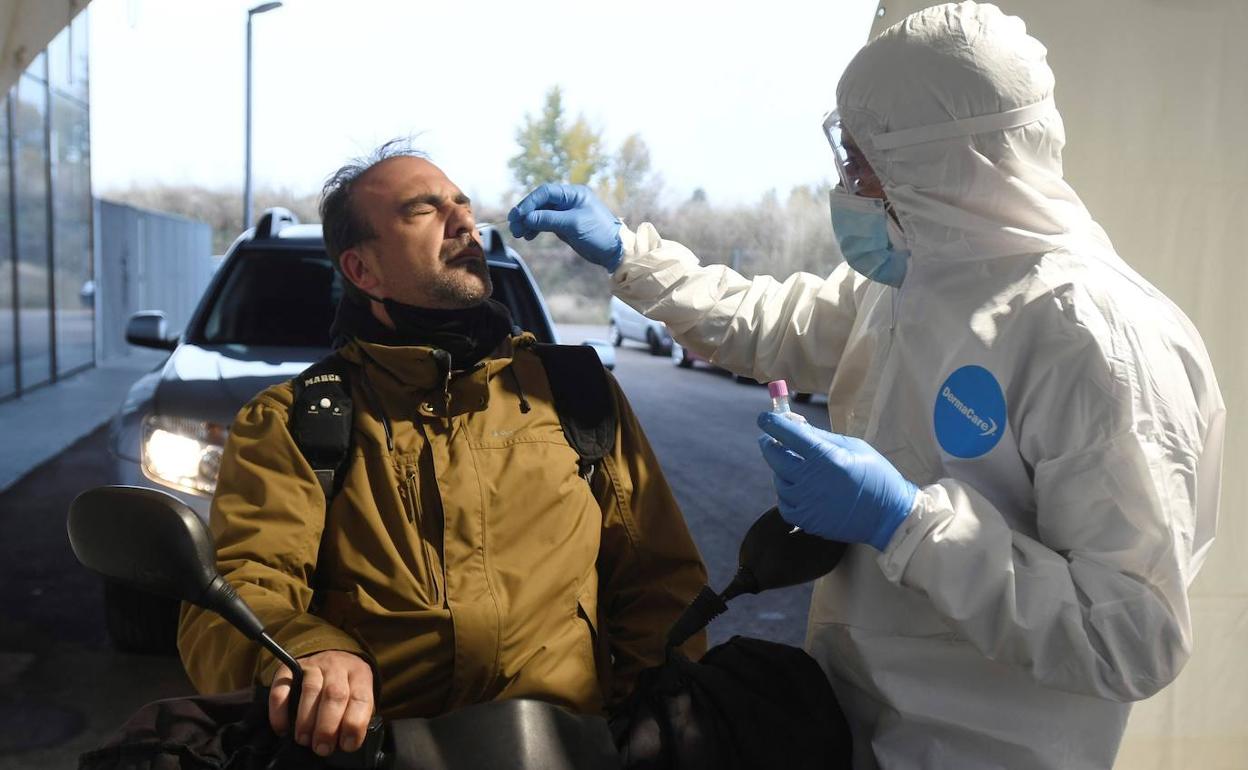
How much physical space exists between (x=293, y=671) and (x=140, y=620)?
3.26 m

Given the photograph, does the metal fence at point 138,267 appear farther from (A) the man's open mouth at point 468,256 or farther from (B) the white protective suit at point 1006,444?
(B) the white protective suit at point 1006,444

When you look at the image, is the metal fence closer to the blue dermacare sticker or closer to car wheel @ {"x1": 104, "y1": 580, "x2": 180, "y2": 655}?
car wheel @ {"x1": 104, "y1": 580, "x2": 180, "y2": 655}

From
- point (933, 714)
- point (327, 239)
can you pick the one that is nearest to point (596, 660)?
point (933, 714)

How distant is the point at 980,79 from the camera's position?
1604mm

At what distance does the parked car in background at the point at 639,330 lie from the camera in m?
23.6

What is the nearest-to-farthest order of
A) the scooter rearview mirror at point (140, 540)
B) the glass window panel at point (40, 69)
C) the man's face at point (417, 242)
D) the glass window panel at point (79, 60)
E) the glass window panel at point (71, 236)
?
the scooter rearview mirror at point (140, 540), the man's face at point (417, 242), the glass window panel at point (40, 69), the glass window panel at point (71, 236), the glass window panel at point (79, 60)

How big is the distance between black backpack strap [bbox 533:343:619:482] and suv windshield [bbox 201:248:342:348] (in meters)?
2.64

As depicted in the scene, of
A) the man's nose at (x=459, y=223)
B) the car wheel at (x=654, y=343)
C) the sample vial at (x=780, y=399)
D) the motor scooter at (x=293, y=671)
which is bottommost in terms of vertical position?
the car wheel at (x=654, y=343)

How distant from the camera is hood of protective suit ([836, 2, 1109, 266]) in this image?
1.62m

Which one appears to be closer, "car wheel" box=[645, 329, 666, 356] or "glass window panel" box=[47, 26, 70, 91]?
"glass window panel" box=[47, 26, 70, 91]

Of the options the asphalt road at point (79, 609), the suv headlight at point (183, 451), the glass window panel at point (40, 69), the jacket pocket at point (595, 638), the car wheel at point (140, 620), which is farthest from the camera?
the glass window panel at point (40, 69)

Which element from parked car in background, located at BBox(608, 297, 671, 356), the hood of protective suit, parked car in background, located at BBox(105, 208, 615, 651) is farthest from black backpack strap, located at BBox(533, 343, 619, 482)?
parked car in background, located at BBox(608, 297, 671, 356)

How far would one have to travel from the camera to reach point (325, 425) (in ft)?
6.67

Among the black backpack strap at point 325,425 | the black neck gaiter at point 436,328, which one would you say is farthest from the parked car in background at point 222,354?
the black backpack strap at point 325,425
